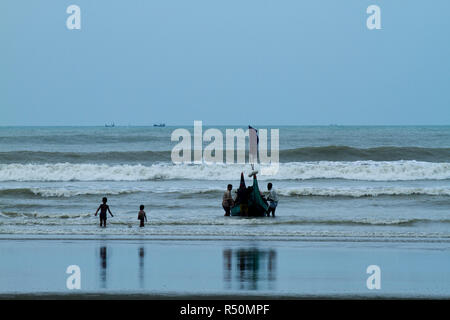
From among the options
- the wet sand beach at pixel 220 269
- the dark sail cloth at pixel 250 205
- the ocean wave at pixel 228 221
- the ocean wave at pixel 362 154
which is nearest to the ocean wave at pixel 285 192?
the dark sail cloth at pixel 250 205

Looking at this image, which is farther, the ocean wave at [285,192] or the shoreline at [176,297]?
the ocean wave at [285,192]

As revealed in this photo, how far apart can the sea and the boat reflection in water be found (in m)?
2.25

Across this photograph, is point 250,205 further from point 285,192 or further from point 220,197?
point 285,192

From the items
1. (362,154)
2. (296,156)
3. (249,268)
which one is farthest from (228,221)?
(362,154)

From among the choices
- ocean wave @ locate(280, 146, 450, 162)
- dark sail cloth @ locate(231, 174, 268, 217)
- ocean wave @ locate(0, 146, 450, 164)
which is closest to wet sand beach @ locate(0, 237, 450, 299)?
dark sail cloth @ locate(231, 174, 268, 217)

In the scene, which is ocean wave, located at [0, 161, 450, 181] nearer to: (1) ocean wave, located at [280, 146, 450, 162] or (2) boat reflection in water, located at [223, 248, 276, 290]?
(1) ocean wave, located at [280, 146, 450, 162]

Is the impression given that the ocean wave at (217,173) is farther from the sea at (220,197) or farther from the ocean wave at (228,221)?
the ocean wave at (228,221)

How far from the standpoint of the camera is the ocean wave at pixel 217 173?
31.4 m

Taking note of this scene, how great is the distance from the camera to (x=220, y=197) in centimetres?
2377

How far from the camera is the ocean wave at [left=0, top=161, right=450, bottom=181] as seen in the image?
103 feet

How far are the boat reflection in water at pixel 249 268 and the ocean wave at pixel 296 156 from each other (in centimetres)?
2732

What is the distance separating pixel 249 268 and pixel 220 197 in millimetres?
12857

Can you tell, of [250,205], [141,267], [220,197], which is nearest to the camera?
[141,267]
